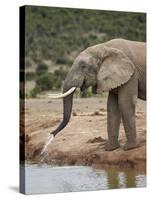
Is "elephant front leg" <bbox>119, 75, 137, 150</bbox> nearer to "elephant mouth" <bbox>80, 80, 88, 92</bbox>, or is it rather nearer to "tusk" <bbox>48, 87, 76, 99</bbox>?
"elephant mouth" <bbox>80, 80, 88, 92</bbox>

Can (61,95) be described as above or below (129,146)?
above

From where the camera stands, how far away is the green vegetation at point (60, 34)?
37.5 ft

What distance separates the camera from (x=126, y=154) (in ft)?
40.2

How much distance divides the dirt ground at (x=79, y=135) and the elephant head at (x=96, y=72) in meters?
0.13

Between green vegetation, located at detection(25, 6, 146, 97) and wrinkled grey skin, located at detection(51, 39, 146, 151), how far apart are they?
14cm

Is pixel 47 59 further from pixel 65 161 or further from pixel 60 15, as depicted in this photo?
pixel 65 161

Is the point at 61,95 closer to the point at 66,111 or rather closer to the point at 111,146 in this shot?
the point at 66,111

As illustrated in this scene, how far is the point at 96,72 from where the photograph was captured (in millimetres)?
11977

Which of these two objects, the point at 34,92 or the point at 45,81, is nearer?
the point at 34,92

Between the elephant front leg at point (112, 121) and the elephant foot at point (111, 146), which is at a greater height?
the elephant front leg at point (112, 121)

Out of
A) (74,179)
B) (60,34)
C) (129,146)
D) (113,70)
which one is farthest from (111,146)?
(60,34)

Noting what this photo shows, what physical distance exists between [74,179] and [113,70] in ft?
5.54

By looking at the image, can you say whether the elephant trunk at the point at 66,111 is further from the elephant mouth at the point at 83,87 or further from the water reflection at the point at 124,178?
the water reflection at the point at 124,178

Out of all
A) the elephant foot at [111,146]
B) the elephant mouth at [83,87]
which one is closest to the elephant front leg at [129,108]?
the elephant foot at [111,146]
